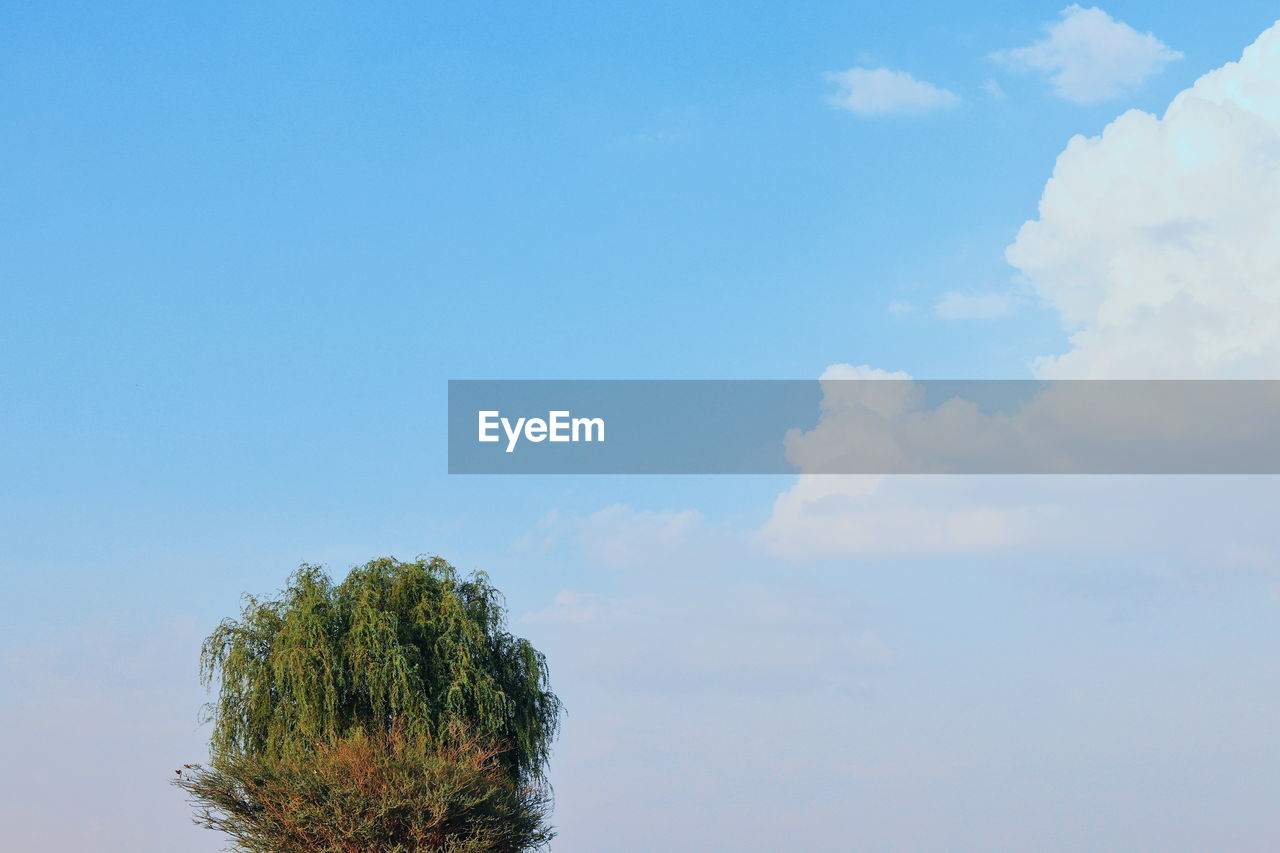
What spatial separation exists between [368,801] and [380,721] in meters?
3.29

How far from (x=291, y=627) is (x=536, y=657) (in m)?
5.96

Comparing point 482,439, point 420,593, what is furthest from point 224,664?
point 482,439

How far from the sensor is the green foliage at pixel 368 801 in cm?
3042

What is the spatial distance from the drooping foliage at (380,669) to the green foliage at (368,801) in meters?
1.08

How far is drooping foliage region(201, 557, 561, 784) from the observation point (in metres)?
33.5

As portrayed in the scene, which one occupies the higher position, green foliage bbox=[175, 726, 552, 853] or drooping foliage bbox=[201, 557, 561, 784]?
drooping foliage bbox=[201, 557, 561, 784]

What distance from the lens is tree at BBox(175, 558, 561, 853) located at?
100 feet

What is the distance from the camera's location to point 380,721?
3347 cm

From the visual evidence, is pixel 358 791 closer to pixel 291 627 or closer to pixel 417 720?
pixel 417 720

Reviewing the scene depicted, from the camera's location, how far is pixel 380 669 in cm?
3353

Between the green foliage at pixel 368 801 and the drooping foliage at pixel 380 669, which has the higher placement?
the drooping foliage at pixel 380 669

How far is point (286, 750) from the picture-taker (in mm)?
33250

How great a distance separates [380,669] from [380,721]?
1.20 meters

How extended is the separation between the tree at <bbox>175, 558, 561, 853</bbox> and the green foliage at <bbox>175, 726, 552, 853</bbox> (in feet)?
0.10
